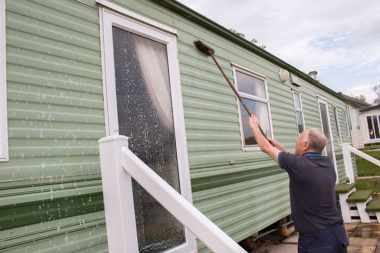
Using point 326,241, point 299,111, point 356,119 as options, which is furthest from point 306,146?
point 356,119

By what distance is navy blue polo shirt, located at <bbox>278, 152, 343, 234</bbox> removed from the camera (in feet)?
7.28

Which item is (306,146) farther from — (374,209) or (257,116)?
(374,209)

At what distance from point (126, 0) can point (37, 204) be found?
2.08 metres

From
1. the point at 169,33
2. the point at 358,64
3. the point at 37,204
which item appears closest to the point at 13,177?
the point at 37,204

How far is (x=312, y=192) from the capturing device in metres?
2.23

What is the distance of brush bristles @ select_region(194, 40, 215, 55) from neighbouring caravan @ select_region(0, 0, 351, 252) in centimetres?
8

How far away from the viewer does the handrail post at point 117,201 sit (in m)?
1.42

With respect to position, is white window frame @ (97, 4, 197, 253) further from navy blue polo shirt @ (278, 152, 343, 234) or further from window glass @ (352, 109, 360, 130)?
window glass @ (352, 109, 360, 130)

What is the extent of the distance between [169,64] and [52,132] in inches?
62.5

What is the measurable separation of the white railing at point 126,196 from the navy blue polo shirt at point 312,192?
1.26 metres

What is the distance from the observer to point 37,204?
1889 mm

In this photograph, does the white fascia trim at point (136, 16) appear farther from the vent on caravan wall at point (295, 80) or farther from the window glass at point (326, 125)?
the window glass at point (326, 125)

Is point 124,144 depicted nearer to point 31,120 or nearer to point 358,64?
point 31,120

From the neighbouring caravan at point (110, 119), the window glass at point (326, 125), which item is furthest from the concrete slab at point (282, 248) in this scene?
the window glass at point (326, 125)
